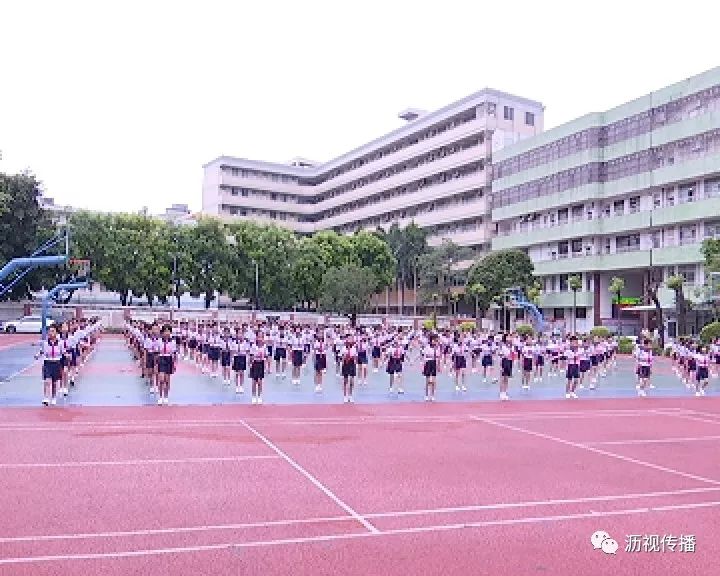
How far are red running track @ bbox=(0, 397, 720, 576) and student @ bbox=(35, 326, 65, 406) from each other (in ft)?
3.73

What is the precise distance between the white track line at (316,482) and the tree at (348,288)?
44257mm

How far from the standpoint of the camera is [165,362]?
15984mm

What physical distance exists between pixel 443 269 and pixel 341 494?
181ft

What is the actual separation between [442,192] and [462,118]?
6848 millimetres

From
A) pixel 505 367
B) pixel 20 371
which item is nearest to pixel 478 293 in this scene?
pixel 505 367

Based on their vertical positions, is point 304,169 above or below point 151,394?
above

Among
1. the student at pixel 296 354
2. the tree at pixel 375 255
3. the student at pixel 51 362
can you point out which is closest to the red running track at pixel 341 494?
the student at pixel 51 362

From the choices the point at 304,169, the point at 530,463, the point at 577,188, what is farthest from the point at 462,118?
the point at 530,463

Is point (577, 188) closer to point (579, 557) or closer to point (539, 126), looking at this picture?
point (539, 126)

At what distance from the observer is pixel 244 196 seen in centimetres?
9181

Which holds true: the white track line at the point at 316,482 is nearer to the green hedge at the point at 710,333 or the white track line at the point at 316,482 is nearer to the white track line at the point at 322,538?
the white track line at the point at 322,538

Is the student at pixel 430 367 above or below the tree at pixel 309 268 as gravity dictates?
below

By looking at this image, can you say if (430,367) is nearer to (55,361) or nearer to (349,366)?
(349,366)

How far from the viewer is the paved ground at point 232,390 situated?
1727 centimetres
